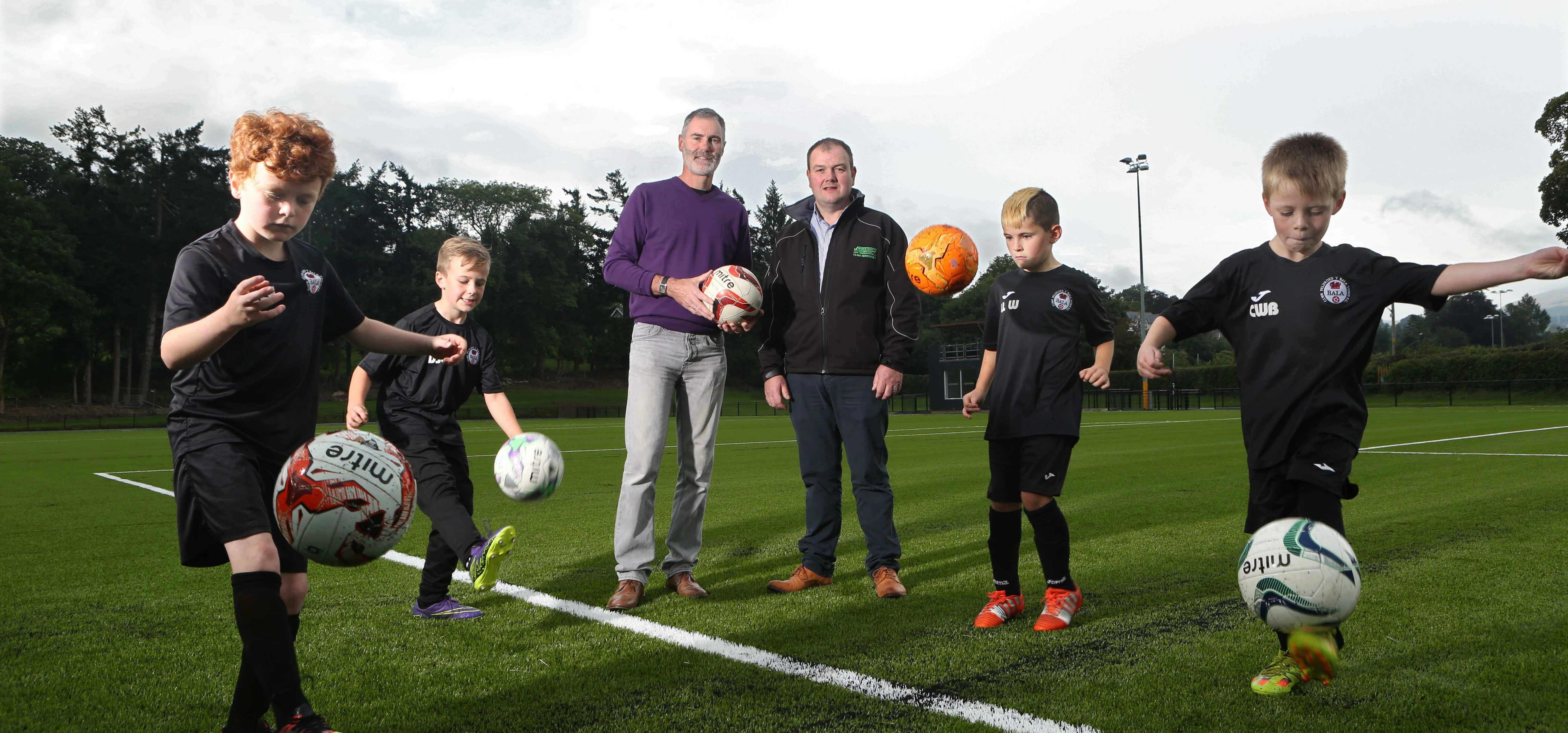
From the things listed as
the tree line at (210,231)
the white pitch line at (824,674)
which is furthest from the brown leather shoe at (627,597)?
the tree line at (210,231)

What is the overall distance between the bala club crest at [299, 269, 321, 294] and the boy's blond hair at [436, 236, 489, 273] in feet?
5.20

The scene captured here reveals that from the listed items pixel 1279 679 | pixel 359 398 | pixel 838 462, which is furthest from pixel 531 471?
pixel 1279 679

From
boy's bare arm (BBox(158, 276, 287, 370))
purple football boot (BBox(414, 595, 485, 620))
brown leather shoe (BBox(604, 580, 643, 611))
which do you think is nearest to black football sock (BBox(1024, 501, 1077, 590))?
brown leather shoe (BBox(604, 580, 643, 611))

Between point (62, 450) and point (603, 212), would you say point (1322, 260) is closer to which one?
point (62, 450)

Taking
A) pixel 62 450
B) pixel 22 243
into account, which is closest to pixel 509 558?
pixel 62 450

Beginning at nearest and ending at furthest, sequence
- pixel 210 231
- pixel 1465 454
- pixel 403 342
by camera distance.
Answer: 1. pixel 403 342
2. pixel 1465 454
3. pixel 210 231

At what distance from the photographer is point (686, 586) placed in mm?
4742

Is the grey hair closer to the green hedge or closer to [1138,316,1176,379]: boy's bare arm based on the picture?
[1138,316,1176,379]: boy's bare arm

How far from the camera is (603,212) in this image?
84500 mm

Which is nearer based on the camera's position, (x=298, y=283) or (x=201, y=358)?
(x=201, y=358)

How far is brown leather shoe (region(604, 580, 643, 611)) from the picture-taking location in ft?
14.4

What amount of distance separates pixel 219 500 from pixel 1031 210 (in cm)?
332

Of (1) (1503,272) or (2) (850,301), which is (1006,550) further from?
(1) (1503,272)

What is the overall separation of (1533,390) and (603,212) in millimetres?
68358
